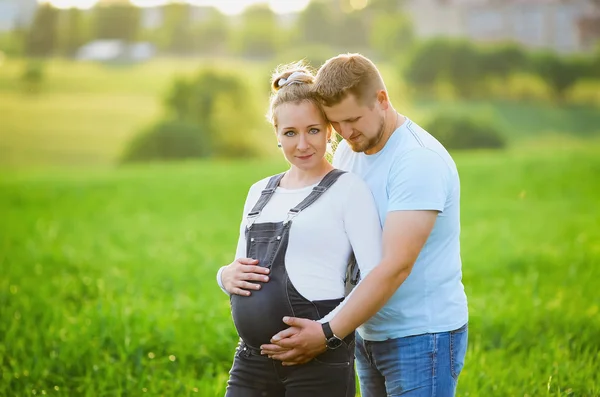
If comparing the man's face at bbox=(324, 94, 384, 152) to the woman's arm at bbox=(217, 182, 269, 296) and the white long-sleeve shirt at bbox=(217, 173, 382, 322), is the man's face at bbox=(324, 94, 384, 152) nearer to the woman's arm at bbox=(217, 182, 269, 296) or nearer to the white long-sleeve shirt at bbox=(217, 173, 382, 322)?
the white long-sleeve shirt at bbox=(217, 173, 382, 322)

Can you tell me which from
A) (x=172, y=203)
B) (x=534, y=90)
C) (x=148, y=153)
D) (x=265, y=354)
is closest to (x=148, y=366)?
(x=265, y=354)

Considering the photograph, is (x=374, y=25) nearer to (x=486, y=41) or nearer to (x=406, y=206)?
(x=486, y=41)

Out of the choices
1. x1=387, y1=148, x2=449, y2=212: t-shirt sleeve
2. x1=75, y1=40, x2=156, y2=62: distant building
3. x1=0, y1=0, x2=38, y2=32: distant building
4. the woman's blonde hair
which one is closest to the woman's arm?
the woman's blonde hair

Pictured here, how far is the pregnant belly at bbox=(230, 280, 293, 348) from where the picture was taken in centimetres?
320

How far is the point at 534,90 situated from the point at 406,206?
24.4 meters

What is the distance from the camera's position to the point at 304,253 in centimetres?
321

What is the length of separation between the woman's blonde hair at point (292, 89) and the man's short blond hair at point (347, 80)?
0.16 ft

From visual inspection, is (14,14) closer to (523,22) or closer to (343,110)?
(523,22)

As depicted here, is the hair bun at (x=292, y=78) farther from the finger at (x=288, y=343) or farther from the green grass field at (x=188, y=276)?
the green grass field at (x=188, y=276)

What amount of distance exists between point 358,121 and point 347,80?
18 centimetres

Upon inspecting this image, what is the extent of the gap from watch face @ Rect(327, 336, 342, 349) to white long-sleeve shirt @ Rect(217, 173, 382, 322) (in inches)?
3.2

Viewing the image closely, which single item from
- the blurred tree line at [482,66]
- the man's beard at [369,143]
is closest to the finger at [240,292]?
the man's beard at [369,143]

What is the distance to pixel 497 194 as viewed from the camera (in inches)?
559

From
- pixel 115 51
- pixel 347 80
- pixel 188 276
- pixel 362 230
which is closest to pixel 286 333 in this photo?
pixel 362 230
